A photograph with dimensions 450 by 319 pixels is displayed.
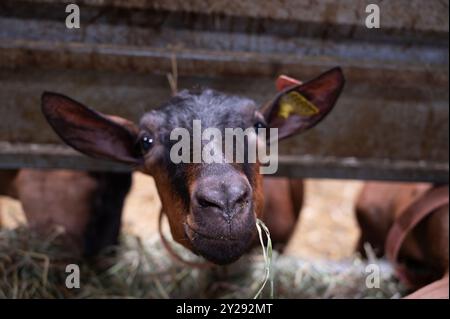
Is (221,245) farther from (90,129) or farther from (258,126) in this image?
(90,129)

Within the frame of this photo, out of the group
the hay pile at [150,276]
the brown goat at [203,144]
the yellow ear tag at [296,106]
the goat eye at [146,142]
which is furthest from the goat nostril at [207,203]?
the hay pile at [150,276]

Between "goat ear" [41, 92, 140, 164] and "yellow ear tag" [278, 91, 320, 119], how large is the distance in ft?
2.63

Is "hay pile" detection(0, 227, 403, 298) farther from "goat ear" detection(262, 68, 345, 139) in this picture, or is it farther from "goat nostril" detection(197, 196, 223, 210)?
"goat nostril" detection(197, 196, 223, 210)

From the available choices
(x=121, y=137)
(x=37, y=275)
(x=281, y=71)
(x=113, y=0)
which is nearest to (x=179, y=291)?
Answer: (x=37, y=275)

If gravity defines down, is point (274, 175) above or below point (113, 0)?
below

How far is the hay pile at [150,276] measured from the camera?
4016 mm

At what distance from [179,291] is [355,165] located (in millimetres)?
1431

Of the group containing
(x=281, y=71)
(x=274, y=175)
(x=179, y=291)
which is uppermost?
(x=281, y=71)

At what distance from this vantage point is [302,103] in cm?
345

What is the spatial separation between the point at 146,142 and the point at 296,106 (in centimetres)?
82

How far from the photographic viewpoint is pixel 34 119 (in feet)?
12.7

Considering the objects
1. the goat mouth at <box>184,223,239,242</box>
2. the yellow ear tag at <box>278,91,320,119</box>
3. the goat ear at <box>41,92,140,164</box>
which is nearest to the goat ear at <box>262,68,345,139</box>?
the yellow ear tag at <box>278,91,320,119</box>
